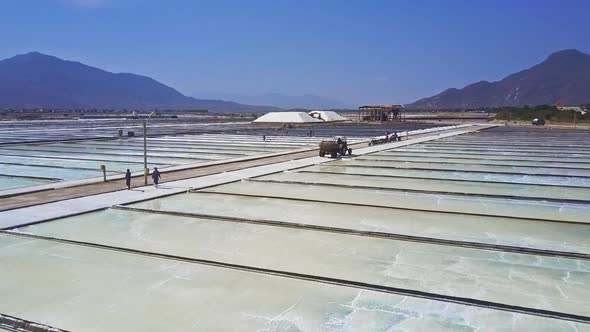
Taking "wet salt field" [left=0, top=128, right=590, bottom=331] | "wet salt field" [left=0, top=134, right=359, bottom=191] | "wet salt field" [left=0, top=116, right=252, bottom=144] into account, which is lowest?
"wet salt field" [left=0, top=128, right=590, bottom=331]

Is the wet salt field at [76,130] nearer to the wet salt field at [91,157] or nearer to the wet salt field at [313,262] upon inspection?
the wet salt field at [91,157]

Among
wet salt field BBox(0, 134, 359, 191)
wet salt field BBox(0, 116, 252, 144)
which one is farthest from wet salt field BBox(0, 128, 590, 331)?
wet salt field BBox(0, 116, 252, 144)

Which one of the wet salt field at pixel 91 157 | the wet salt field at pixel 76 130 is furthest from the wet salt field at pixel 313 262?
the wet salt field at pixel 76 130

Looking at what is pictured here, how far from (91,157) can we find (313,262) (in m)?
25.1

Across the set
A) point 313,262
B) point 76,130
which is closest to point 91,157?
point 313,262

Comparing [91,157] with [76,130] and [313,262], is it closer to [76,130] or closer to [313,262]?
[313,262]

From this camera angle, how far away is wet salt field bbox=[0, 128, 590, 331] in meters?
8.03

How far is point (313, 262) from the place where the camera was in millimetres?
10820

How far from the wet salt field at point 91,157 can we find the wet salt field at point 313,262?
9058 millimetres

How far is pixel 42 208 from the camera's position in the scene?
16.0m

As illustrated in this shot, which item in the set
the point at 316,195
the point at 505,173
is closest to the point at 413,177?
the point at 505,173

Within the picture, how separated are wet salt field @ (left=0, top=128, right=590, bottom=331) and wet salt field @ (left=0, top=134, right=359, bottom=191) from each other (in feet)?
29.7

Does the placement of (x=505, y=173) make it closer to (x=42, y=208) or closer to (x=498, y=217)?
(x=498, y=217)

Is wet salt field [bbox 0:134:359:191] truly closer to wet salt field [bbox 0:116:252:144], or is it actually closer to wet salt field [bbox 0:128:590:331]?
wet salt field [bbox 0:116:252:144]
